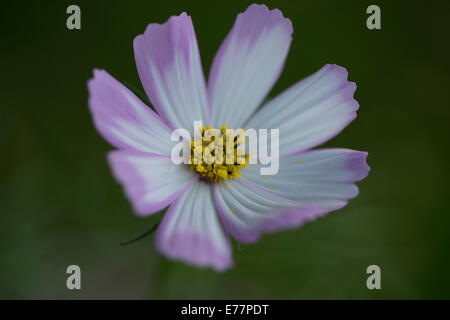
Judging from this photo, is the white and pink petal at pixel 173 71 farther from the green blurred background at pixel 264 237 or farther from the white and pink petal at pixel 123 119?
the green blurred background at pixel 264 237

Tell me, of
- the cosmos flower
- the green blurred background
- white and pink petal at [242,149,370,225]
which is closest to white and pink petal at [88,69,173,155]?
the cosmos flower

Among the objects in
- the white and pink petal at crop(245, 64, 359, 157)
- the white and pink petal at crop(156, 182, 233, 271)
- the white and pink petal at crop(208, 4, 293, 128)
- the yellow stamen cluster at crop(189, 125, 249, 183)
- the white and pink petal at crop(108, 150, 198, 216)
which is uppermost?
the white and pink petal at crop(208, 4, 293, 128)

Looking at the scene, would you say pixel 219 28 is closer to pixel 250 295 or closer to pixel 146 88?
pixel 146 88

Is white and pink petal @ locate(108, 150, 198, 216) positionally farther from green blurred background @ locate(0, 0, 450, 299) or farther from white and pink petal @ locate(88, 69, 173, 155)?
green blurred background @ locate(0, 0, 450, 299)

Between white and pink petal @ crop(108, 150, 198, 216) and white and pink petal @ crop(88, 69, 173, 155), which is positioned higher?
white and pink petal @ crop(88, 69, 173, 155)

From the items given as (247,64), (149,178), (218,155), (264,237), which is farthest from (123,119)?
(264,237)

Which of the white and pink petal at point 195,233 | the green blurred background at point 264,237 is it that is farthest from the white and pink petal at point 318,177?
the green blurred background at point 264,237

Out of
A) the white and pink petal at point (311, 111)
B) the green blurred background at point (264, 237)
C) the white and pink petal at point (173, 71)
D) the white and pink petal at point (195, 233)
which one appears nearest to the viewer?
the white and pink petal at point (195, 233)
